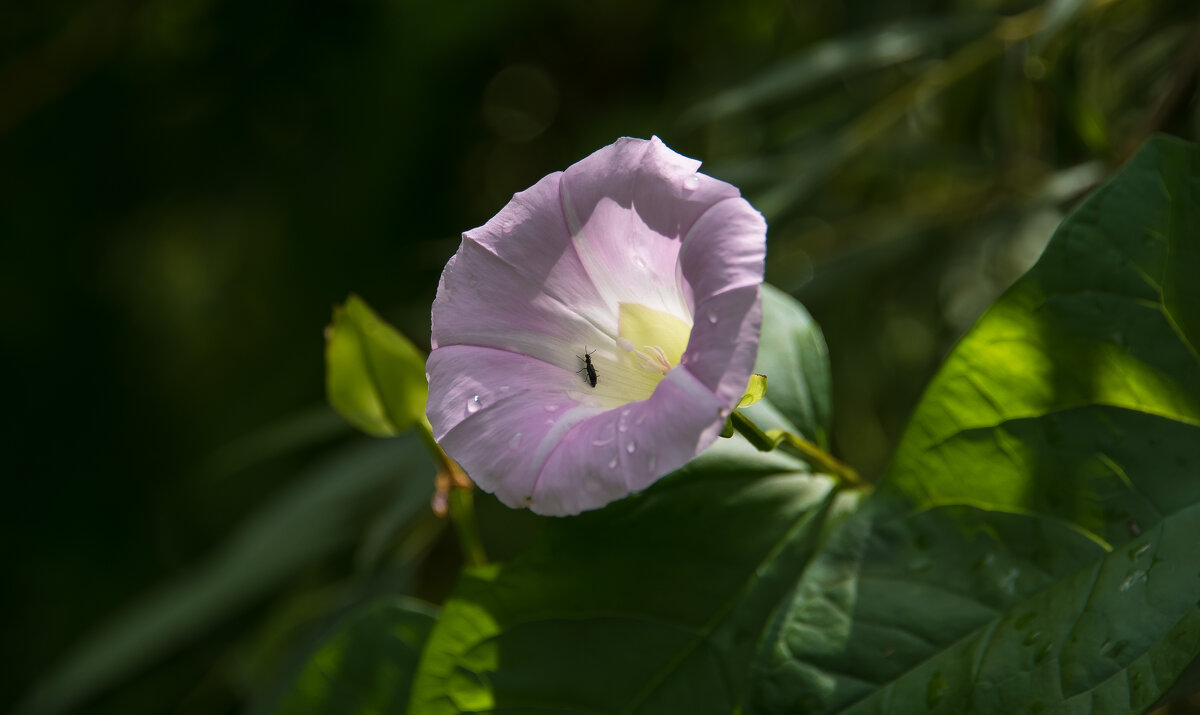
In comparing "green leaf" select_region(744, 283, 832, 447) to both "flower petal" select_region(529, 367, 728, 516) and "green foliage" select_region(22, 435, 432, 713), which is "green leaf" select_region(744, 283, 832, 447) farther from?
"green foliage" select_region(22, 435, 432, 713)

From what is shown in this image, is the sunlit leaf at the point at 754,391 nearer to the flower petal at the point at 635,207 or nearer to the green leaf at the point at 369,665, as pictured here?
the flower petal at the point at 635,207

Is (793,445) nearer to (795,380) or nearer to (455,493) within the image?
(795,380)

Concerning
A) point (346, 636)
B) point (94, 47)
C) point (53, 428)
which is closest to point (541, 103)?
point (94, 47)

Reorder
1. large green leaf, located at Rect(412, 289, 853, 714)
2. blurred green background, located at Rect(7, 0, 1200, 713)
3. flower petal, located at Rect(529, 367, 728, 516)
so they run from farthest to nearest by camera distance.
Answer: blurred green background, located at Rect(7, 0, 1200, 713), large green leaf, located at Rect(412, 289, 853, 714), flower petal, located at Rect(529, 367, 728, 516)

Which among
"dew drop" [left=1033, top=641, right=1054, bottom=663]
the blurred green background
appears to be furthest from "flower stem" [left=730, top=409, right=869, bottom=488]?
the blurred green background

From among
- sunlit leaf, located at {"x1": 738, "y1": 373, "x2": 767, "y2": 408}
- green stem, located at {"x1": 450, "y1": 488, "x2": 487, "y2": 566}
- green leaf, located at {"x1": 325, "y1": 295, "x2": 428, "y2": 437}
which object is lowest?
green stem, located at {"x1": 450, "y1": 488, "x2": 487, "y2": 566}

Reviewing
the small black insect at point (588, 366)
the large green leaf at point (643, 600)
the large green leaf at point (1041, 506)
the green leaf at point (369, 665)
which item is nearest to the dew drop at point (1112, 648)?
the large green leaf at point (1041, 506)
